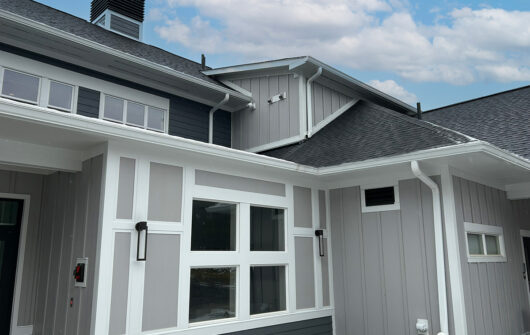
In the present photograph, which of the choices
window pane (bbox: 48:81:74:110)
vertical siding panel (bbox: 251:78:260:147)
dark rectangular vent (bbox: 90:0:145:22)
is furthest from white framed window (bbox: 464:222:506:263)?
dark rectangular vent (bbox: 90:0:145:22)

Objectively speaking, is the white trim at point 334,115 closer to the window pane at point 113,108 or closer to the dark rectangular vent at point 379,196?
the dark rectangular vent at point 379,196

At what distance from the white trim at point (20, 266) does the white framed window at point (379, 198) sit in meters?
4.30

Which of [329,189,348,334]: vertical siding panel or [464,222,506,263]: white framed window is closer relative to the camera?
[464,222,506,263]: white framed window

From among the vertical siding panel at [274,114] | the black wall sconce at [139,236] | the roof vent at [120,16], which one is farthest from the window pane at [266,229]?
the roof vent at [120,16]

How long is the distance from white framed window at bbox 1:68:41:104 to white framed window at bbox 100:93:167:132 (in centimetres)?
92

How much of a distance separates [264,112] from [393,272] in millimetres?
3732

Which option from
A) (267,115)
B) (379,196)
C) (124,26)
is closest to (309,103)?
(267,115)

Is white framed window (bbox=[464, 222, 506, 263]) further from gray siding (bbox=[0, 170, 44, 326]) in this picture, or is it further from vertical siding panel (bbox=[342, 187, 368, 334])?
gray siding (bbox=[0, 170, 44, 326])

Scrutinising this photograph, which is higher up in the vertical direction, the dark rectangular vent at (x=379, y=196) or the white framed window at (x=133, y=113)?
the white framed window at (x=133, y=113)

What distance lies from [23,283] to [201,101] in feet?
13.3

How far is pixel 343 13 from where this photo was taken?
2038 centimetres

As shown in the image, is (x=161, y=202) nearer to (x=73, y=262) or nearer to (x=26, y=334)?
(x=73, y=262)

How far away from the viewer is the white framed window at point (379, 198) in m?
5.18

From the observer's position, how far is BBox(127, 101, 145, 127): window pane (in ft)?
20.9
